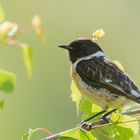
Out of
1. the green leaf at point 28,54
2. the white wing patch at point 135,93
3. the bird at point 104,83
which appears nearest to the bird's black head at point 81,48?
the bird at point 104,83

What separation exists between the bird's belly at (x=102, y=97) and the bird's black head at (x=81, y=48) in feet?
1.99

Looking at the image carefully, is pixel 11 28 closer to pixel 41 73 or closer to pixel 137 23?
pixel 41 73

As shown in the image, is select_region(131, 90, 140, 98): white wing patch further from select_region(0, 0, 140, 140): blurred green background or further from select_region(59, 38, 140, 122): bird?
select_region(0, 0, 140, 140): blurred green background

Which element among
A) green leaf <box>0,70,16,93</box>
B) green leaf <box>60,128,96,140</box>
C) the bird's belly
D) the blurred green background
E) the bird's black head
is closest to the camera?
green leaf <box>60,128,96,140</box>

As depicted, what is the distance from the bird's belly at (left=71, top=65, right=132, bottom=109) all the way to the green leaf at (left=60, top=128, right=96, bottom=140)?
0.99m

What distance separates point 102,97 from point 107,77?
0.17 metres

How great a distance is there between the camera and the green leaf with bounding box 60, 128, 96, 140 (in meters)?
4.41

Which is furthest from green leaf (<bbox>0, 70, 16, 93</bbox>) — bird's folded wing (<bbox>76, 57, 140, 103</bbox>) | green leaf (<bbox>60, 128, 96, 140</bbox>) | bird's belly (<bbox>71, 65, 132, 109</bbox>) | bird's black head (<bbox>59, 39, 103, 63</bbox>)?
bird's black head (<bbox>59, 39, 103, 63</bbox>)

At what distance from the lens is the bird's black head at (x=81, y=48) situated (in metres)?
6.29

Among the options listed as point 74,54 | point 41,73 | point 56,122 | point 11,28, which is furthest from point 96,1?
point 11,28

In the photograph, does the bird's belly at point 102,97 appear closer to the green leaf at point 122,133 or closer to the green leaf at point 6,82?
the green leaf at point 122,133

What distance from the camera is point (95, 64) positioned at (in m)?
5.99

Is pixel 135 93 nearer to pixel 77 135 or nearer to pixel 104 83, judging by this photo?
pixel 104 83

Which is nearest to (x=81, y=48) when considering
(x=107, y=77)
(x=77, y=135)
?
(x=107, y=77)
